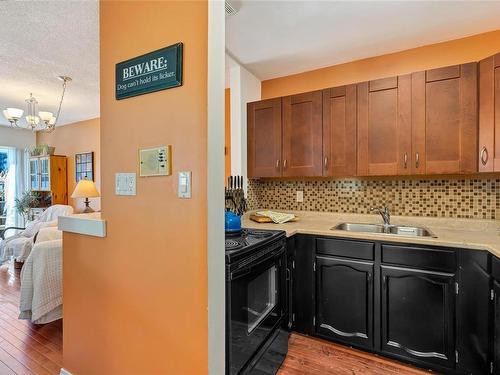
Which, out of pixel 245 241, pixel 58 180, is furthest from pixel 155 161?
pixel 58 180

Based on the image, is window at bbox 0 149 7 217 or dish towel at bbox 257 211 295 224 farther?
window at bbox 0 149 7 217

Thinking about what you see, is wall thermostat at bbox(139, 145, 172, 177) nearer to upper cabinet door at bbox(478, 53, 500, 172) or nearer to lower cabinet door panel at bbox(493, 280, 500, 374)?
lower cabinet door panel at bbox(493, 280, 500, 374)

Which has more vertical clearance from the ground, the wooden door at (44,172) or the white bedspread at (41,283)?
the wooden door at (44,172)

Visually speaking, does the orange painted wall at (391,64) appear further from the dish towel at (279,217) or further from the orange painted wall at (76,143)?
the orange painted wall at (76,143)

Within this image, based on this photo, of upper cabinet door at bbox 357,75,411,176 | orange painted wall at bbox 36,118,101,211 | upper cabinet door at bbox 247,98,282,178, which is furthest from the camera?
orange painted wall at bbox 36,118,101,211

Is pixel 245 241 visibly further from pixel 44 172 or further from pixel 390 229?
pixel 44 172

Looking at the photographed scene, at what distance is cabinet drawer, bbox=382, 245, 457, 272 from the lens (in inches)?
66.6

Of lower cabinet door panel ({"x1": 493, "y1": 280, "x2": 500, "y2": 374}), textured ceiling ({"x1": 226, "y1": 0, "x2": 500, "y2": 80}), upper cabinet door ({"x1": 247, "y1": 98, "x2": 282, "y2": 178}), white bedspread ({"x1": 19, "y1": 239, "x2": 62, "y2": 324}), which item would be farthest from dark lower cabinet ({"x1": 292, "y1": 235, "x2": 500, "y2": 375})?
white bedspread ({"x1": 19, "y1": 239, "x2": 62, "y2": 324})

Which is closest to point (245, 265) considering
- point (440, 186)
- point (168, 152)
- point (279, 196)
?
point (168, 152)

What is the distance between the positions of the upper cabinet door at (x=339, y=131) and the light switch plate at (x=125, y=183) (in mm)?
1710

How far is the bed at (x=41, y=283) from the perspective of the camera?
7.30 feet

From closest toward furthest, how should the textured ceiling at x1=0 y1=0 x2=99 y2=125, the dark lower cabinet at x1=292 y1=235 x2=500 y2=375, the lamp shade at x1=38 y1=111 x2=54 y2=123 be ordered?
1. the dark lower cabinet at x1=292 y1=235 x2=500 y2=375
2. the textured ceiling at x1=0 y1=0 x2=99 y2=125
3. the lamp shade at x1=38 y1=111 x2=54 y2=123

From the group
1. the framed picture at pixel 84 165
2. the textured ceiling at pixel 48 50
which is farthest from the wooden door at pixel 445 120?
the framed picture at pixel 84 165

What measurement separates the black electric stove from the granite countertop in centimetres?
36
